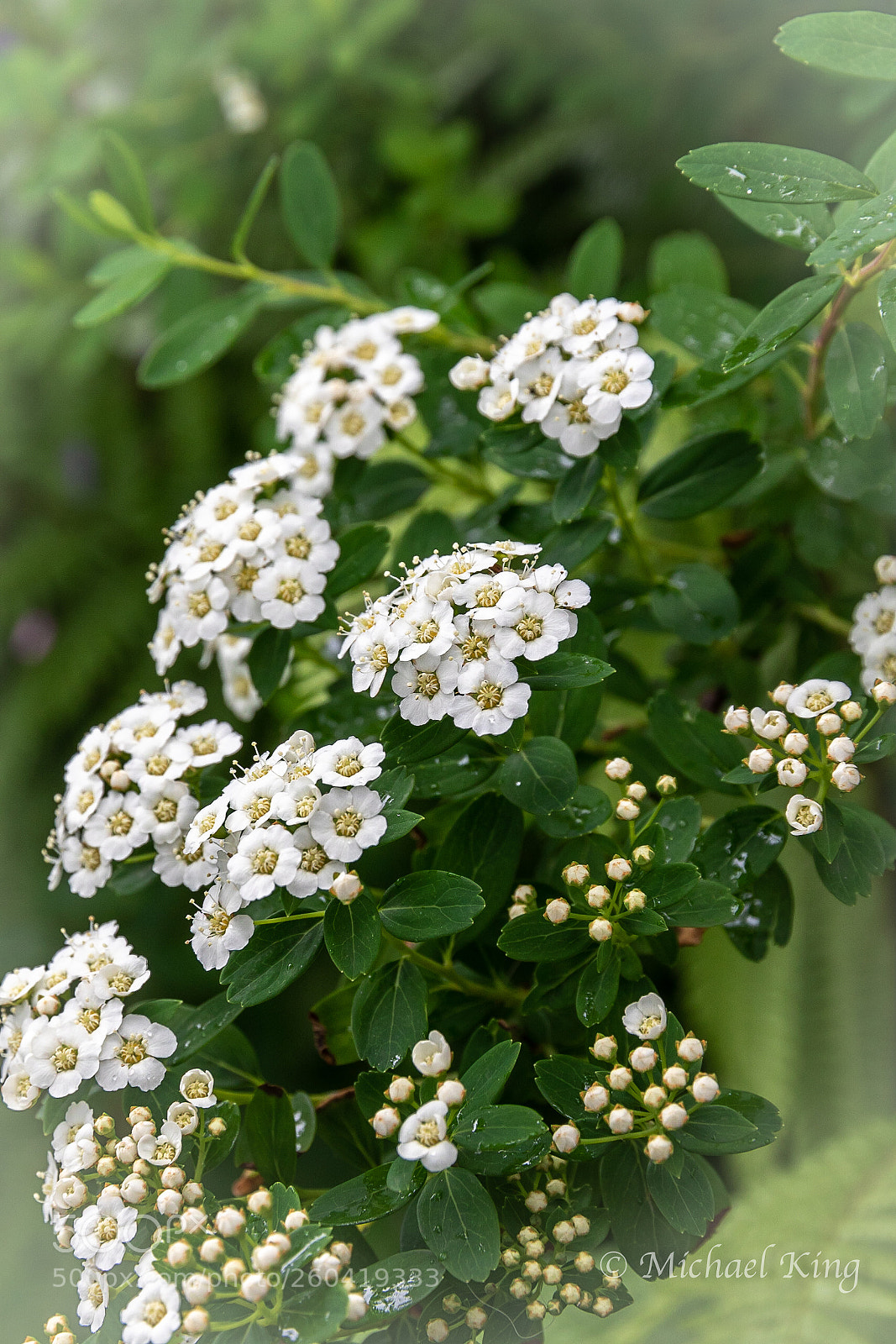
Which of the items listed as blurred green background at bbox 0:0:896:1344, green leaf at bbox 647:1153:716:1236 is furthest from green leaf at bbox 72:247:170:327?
green leaf at bbox 647:1153:716:1236

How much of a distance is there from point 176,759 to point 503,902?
310mm

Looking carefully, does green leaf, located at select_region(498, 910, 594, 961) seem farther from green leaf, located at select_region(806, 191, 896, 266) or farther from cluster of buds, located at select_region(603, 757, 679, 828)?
green leaf, located at select_region(806, 191, 896, 266)

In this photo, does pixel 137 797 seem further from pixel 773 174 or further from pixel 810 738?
pixel 773 174

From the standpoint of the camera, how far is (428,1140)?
2.27 ft

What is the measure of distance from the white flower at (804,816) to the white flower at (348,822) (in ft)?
1.04

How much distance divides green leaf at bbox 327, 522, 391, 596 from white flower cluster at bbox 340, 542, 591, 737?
18 cm

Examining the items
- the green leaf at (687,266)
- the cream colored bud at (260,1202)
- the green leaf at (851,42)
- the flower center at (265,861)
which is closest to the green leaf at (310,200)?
the green leaf at (687,266)

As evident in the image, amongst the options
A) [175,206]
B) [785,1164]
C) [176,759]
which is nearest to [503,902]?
[176,759]

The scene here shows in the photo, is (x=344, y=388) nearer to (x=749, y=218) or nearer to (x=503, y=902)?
(x=749, y=218)

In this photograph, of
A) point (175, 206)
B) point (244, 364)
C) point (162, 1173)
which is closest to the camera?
point (162, 1173)

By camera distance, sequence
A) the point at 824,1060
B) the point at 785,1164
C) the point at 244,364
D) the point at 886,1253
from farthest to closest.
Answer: the point at 244,364 → the point at 824,1060 → the point at 785,1164 → the point at 886,1253

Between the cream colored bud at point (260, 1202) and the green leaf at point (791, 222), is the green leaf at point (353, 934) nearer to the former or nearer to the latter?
the cream colored bud at point (260, 1202)

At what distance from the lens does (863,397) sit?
0.85 meters

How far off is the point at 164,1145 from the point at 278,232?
6.40 ft
